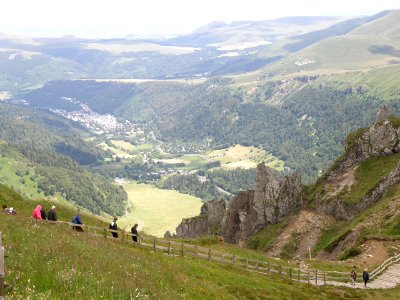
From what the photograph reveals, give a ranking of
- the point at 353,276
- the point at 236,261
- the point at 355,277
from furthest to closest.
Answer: the point at 236,261 < the point at 355,277 < the point at 353,276

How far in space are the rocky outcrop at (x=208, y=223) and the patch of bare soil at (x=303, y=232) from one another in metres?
32.1

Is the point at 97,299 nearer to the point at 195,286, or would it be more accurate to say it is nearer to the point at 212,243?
the point at 195,286

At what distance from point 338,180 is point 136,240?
290 ft

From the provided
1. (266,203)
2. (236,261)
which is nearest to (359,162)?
(266,203)

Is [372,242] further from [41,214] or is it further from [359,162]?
[41,214]

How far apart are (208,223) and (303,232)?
142 feet

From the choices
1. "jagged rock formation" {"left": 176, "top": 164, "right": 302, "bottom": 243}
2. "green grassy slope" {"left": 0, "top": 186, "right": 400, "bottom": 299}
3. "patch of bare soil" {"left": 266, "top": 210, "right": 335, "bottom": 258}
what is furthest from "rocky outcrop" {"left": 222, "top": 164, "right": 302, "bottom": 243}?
"green grassy slope" {"left": 0, "top": 186, "right": 400, "bottom": 299}

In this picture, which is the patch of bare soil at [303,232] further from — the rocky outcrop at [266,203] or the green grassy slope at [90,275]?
the green grassy slope at [90,275]

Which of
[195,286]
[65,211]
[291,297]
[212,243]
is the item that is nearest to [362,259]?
[212,243]

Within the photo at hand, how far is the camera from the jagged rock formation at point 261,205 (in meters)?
132

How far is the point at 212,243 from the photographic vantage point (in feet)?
275

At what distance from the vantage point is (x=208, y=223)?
488ft

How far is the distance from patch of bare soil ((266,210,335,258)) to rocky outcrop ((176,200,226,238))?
32.1 meters

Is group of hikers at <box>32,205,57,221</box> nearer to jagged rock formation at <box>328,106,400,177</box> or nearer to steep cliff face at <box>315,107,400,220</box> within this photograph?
steep cliff face at <box>315,107,400,220</box>
